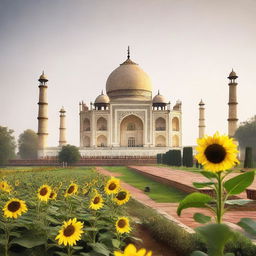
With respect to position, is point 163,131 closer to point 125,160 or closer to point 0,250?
point 125,160

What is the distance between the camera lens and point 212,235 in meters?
1.04

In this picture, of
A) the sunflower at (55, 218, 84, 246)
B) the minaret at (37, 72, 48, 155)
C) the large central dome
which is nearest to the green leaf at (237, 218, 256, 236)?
the sunflower at (55, 218, 84, 246)

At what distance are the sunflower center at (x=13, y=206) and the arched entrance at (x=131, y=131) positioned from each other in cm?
2914

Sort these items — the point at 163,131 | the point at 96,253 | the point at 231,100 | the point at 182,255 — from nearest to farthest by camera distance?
1. the point at 96,253
2. the point at 182,255
3. the point at 231,100
4. the point at 163,131

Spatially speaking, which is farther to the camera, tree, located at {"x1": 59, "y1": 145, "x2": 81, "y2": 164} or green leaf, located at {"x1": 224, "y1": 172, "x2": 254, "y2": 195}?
tree, located at {"x1": 59, "y1": 145, "x2": 81, "y2": 164}

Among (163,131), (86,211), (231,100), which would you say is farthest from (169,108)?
(86,211)

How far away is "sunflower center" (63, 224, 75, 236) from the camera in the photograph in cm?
177

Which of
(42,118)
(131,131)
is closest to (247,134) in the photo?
(131,131)

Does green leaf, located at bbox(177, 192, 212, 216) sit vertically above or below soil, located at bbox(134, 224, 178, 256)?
above

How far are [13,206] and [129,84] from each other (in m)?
30.3

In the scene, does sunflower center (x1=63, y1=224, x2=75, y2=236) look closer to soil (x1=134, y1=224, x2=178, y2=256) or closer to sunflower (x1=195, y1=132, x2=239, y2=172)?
sunflower (x1=195, y1=132, x2=239, y2=172)

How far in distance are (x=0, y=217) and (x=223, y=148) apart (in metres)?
2.11

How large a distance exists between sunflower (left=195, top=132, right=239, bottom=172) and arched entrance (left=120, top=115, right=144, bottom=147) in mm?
29856

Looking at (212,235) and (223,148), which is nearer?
(212,235)
